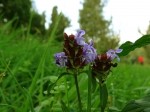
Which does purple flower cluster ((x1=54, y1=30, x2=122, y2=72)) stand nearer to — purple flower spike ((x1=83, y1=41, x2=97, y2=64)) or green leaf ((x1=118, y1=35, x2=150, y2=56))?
purple flower spike ((x1=83, y1=41, x2=97, y2=64))

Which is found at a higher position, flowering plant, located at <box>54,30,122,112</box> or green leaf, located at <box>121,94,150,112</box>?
flowering plant, located at <box>54,30,122,112</box>

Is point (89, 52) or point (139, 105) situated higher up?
point (89, 52)

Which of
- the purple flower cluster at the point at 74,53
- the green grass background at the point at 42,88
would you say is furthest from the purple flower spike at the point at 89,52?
the green grass background at the point at 42,88

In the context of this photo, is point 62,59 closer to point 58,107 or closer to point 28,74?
point 58,107

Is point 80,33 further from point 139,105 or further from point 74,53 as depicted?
point 139,105

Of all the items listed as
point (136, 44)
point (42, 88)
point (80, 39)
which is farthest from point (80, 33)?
point (42, 88)

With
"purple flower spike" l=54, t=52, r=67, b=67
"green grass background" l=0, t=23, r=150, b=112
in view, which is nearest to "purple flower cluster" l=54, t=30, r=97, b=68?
"purple flower spike" l=54, t=52, r=67, b=67

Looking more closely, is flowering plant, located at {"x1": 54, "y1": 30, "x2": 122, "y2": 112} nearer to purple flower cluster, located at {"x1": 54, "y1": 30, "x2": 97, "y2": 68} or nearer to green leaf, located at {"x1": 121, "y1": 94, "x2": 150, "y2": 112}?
purple flower cluster, located at {"x1": 54, "y1": 30, "x2": 97, "y2": 68}

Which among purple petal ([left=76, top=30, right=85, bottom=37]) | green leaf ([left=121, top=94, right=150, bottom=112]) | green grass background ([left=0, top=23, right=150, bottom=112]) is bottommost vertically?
green leaf ([left=121, top=94, right=150, bottom=112])

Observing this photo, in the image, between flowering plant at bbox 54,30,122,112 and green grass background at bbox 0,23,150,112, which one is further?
green grass background at bbox 0,23,150,112
